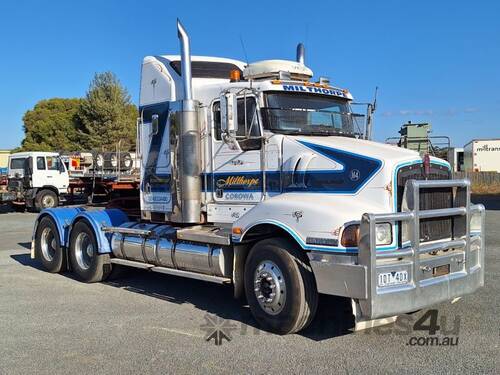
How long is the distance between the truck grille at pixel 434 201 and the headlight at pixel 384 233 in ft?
1.24

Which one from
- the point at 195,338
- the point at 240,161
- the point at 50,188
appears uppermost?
→ the point at 240,161

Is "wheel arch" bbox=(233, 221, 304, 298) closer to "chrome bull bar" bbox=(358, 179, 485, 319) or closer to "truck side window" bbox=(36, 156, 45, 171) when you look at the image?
"chrome bull bar" bbox=(358, 179, 485, 319)

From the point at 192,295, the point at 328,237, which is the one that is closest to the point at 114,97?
the point at 192,295

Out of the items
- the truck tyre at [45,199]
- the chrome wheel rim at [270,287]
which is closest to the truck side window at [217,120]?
the chrome wheel rim at [270,287]

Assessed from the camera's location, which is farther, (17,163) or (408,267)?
(17,163)

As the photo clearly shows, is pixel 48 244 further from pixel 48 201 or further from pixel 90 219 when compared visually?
pixel 48 201

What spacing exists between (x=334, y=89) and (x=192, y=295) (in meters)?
3.60

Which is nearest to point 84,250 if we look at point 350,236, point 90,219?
point 90,219

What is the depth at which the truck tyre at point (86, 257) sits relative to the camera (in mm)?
9109

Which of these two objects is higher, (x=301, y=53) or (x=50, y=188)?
(x=301, y=53)

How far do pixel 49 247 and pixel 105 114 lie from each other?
117ft

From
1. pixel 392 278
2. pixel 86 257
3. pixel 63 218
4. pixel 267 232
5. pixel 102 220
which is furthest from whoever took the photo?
pixel 63 218

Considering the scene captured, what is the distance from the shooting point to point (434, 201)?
19.6 feet

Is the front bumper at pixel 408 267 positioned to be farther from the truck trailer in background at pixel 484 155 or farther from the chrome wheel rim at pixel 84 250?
the truck trailer in background at pixel 484 155
